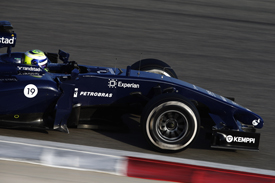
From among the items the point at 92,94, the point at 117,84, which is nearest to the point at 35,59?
the point at 92,94

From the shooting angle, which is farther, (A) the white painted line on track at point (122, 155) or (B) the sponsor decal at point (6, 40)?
(B) the sponsor decal at point (6, 40)

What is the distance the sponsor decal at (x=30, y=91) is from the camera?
4844 mm

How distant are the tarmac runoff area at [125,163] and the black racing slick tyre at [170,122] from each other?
82 cm

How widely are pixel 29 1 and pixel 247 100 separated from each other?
9425 mm

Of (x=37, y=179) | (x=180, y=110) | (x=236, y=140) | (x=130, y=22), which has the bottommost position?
(x=37, y=179)

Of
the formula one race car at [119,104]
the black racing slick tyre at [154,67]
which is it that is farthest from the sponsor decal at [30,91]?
the black racing slick tyre at [154,67]

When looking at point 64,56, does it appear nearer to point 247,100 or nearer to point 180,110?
point 180,110

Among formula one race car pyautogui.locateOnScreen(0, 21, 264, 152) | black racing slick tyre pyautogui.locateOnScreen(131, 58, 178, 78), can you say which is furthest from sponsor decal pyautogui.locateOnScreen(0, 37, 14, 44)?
black racing slick tyre pyautogui.locateOnScreen(131, 58, 178, 78)

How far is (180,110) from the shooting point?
4695mm

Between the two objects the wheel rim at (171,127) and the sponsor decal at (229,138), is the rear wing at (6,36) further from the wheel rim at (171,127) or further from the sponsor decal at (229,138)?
the sponsor decal at (229,138)

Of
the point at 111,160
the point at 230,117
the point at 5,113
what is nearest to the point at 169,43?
the point at 230,117

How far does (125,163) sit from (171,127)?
3.61 feet

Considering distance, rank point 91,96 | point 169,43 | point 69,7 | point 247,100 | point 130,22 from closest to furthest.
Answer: point 91,96 < point 247,100 < point 169,43 < point 130,22 < point 69,7

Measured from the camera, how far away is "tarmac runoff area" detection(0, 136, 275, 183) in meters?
3.78
